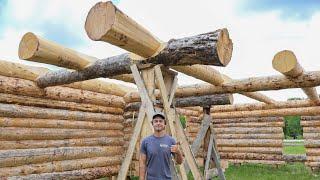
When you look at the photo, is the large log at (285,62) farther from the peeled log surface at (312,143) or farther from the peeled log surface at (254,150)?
the peeled log surface at (254,150)

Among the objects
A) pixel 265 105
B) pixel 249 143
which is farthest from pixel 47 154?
pixel 249 143

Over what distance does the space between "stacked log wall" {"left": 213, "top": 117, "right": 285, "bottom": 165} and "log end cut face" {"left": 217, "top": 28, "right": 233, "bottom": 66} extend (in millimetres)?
11010

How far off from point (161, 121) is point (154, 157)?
0.49 m

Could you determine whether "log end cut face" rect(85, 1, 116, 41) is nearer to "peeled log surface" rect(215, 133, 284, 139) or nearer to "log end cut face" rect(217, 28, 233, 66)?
"log end cut face" rect(217, 28, 233, 66)

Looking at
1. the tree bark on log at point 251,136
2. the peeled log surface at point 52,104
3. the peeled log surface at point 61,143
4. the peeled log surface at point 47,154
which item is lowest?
the peeled log surface at point 47,154

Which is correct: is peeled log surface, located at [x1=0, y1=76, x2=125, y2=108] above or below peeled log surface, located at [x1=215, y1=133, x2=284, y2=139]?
above

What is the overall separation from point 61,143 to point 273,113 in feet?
26.1

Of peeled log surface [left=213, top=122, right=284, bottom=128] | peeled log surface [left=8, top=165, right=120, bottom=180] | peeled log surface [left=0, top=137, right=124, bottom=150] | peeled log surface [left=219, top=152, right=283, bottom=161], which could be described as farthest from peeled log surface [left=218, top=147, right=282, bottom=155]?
peeled log surface [left=8, top=165, right=120, bottom=180]

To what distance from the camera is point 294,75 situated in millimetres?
6770

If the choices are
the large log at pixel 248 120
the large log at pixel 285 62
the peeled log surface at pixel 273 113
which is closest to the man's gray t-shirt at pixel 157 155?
the large log at pixel 285 62

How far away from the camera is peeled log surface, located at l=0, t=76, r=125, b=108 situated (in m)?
7.81

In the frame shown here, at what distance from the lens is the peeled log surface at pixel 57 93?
781 centimetres

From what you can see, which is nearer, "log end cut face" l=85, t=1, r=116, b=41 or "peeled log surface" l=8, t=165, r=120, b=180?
"log end cut face" l=85, t=1, r=116, b=41

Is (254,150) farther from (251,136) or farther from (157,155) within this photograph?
(157,155)
